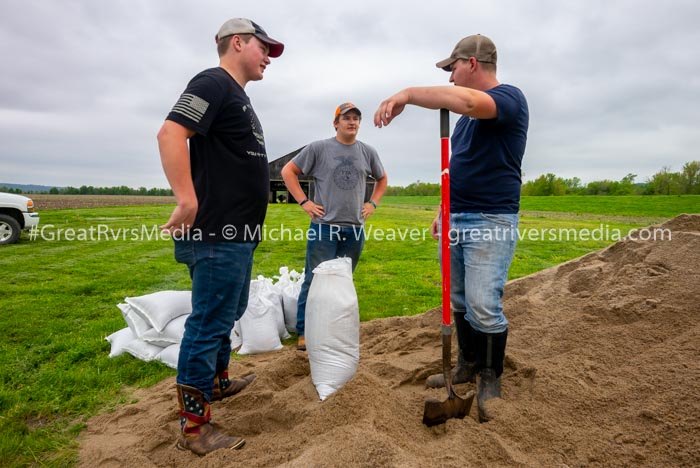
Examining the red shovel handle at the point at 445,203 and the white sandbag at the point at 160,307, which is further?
the white sandbag at the point at 160,307

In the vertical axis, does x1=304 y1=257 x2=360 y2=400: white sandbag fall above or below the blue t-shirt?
below

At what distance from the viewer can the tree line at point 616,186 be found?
1681 inches

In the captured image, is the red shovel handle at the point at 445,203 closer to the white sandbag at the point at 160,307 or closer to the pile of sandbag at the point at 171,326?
the pile of sandbag at the point at 171,326

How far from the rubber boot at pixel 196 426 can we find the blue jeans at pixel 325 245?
1629mm

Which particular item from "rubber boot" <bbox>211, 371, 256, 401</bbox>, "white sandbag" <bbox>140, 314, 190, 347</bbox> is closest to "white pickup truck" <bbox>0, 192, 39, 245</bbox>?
"white sandbag" <bbox>140, 314, 190, 347</bbox>

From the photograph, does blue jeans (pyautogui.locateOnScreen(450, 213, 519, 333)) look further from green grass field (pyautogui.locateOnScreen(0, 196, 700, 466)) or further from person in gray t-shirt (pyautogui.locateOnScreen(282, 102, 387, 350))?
green grass field (pyautogui.locateOnScreen(0, 196, 700, 466))

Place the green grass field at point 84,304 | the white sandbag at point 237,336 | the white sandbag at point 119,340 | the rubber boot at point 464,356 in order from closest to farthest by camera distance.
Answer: the green grass field at point 84,304 → the rubber boot at point 464,356 → the white sandbag at point 119,340 → the white sandbag at point 237,336

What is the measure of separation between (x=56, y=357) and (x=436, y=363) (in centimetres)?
315

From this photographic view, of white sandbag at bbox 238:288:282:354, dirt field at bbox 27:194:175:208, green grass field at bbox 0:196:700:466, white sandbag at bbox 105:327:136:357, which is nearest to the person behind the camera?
green grass field at bbox 0:196:700:466

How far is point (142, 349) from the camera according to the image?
3578mm

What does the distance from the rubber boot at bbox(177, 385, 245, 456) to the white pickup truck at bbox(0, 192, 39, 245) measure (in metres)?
10.8

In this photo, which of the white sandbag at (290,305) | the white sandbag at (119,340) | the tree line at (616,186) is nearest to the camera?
the white sandbag at (119,340)

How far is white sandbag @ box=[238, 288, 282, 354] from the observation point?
3.82 m

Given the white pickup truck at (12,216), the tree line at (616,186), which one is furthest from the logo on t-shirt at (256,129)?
the tree line at (616,186)
